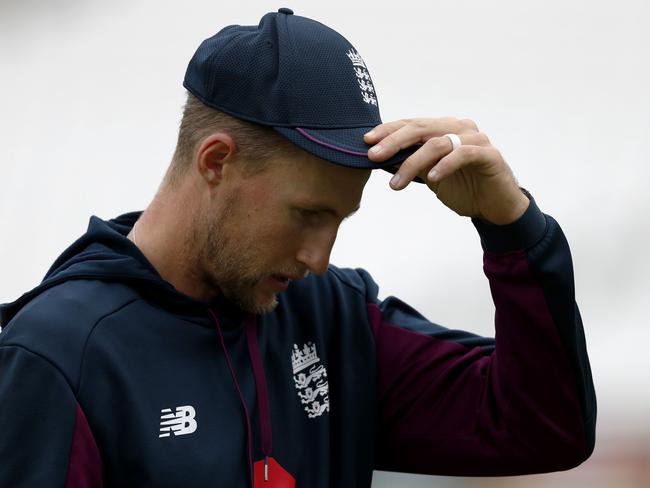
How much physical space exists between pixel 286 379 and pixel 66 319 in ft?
0.99

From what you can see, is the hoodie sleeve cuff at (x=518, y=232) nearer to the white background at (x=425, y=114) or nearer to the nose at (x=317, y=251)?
the nose at (x=317, y=251)

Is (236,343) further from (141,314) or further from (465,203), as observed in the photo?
(465,203)

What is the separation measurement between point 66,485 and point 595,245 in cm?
106

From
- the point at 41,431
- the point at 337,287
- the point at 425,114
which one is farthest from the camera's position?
the point at 425,114

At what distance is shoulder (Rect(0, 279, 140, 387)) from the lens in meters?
1.11

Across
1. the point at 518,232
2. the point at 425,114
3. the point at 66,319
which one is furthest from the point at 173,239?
the point at 425,114

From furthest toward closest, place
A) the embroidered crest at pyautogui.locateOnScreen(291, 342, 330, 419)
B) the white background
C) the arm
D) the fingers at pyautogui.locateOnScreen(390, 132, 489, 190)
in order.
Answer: the white background → the embroidered crest at pyautogui.locateOnScreen(291, 342, 330, 419) → the fingers at pyautogui.locateOnScreen(390, 132, 489, 190) → the arm

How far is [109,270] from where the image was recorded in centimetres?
121

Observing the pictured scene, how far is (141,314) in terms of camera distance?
121 cm

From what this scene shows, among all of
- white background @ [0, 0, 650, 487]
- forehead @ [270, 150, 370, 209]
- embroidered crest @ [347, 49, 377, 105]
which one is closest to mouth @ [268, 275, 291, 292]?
forehead @ [270, 150, 370, 209]

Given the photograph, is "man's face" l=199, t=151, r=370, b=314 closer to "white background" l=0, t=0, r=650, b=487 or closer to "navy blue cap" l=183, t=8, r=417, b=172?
"navy blue cap" l=183, t=8, r=417, b=172

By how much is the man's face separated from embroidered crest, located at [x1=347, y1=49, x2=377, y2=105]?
0.09m

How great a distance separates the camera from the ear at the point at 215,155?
120cm

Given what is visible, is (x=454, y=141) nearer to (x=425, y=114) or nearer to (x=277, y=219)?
(x=277, y=219)
